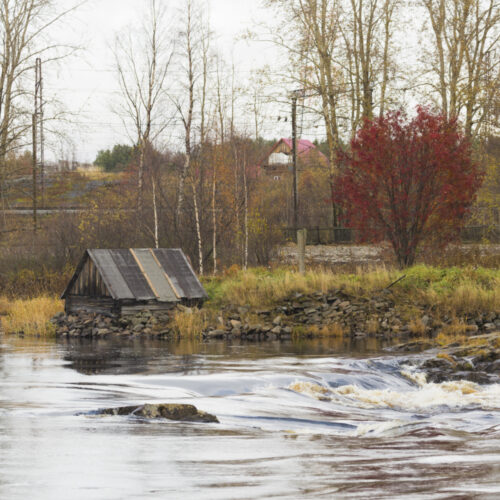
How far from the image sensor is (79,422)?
11.6 metres

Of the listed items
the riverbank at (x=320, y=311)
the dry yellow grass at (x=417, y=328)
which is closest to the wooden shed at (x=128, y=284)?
the riverbank at (x=320, y=311)

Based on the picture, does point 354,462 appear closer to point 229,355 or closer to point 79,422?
point 79,422

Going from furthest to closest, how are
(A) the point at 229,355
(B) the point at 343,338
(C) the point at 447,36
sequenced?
1. (C) the point at 447,36
2. (B) the point at 343,338
3. (A) the point at 229,355

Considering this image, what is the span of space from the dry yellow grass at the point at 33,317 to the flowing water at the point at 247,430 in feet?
19.2

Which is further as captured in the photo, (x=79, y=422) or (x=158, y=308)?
(x=158, y=308)

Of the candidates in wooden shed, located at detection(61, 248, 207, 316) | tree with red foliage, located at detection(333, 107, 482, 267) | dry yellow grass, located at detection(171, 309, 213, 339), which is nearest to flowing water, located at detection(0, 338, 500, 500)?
dry yellow grass, located at detection(171, 309, 213, 339)

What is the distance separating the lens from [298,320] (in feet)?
87.2

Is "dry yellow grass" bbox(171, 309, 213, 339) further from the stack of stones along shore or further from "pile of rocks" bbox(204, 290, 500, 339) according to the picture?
"pile of rocks" bbox(204, 290, 500, 339)

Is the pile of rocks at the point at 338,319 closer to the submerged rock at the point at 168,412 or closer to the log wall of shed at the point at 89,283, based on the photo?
the log wall of shed at the point at 89,283

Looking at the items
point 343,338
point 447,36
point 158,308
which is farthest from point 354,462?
Result: point 447,36

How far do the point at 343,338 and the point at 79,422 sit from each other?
14500mm

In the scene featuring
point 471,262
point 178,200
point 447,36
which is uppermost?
point 447,36

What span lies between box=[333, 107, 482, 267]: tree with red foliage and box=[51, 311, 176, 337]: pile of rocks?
9.01 metres

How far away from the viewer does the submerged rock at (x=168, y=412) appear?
11.9 m
